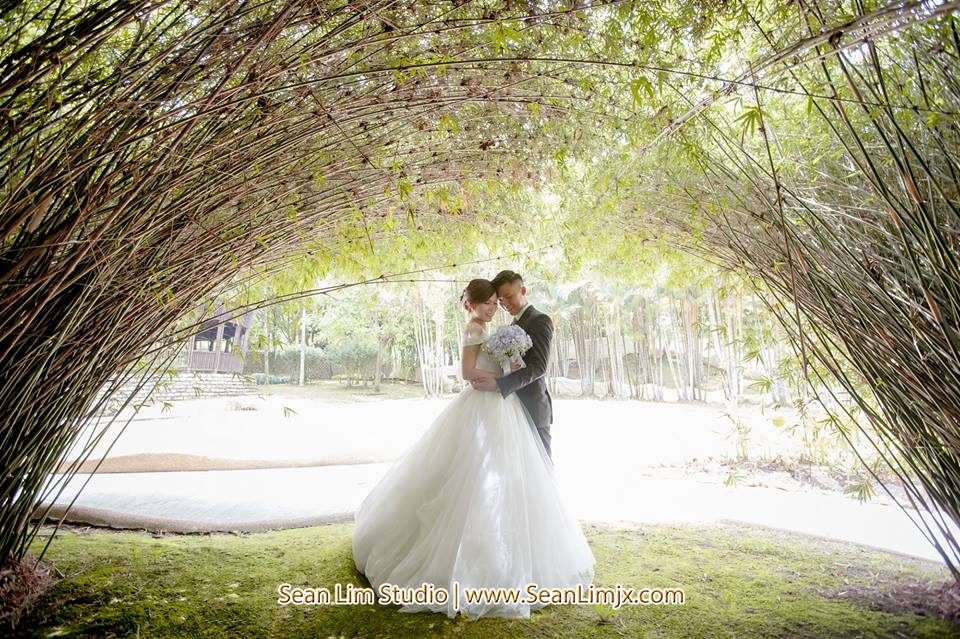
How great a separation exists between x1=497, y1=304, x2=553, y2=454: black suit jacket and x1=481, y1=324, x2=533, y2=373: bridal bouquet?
0.05m

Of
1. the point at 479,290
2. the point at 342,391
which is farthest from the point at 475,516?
the point at 342,391

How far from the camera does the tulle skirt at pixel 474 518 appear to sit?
6.04ft

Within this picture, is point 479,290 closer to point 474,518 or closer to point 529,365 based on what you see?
point 529,365

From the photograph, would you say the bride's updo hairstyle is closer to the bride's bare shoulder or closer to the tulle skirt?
the bride's bare shoulder

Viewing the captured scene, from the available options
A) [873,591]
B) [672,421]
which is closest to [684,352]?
[672,421]

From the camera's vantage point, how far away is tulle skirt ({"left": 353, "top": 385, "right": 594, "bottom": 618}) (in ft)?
6.04

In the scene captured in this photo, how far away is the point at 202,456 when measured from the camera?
15.3 feet

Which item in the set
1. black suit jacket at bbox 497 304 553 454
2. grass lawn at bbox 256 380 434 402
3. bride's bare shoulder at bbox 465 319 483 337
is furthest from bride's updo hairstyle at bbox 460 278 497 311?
grass lawn at bbox 256 380 434 402

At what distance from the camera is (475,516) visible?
1.93 m

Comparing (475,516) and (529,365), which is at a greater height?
(529,365)

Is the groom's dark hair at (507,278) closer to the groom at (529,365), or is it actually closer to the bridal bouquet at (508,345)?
the groom at (529,365)

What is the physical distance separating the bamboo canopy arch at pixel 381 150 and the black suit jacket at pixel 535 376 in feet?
2.78

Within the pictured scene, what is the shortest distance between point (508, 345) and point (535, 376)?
0.22 meters

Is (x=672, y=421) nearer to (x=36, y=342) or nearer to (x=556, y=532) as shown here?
(x=556, y=532)
